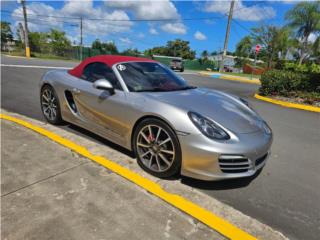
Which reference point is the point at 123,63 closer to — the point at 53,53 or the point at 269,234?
the point at 269,234

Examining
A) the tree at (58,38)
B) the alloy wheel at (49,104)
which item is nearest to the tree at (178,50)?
the tree at (58,38)

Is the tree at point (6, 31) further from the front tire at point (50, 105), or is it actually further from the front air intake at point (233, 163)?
the front air intake at point (233, 163)

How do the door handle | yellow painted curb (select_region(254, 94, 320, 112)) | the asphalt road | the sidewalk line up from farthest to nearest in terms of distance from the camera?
yellow painted curb (select_region(254, 94, 320, 112)) < the door handle < the asphalt road < the sidewalk

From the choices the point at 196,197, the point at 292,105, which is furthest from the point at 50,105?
the point at 292,105

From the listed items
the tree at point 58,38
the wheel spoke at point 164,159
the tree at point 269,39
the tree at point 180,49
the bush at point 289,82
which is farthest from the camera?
the tree at point 180,49

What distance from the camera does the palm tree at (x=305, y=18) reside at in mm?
23844

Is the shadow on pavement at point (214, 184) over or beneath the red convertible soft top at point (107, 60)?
beneath

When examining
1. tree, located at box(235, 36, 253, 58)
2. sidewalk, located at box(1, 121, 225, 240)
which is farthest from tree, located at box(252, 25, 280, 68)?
sidewalk, located at box(1, 121, 225, 240)

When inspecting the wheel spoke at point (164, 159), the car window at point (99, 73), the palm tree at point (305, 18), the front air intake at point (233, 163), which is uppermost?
the palm tree at point (305, 18)

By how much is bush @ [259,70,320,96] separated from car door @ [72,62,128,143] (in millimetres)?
7996

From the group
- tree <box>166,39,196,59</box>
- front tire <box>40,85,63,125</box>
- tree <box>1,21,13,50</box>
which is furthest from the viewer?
tree <box>166,39,196,59</box>

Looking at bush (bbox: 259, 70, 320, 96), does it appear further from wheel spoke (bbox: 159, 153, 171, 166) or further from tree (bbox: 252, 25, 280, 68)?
tree (bbox: 252, 25, 280, 68)

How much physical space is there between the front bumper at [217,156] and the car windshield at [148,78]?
1.06m

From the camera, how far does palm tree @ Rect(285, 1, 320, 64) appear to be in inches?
939
